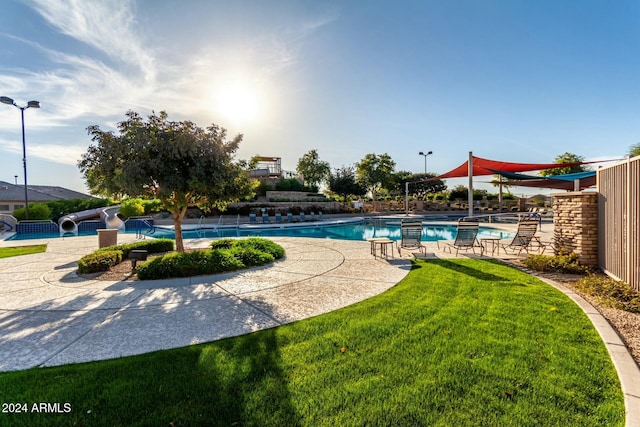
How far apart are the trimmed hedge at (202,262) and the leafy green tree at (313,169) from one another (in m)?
38.9

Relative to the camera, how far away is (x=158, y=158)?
695cm

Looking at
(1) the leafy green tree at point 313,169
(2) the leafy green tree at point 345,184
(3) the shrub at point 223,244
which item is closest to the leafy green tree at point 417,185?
(2) the leafy green tree at point 345,184

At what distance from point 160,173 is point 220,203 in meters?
2.32

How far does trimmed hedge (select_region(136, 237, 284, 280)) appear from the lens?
258 inches

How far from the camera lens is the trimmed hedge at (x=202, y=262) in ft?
21.5

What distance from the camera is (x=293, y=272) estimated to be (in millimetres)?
7121

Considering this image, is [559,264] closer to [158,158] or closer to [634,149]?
[158,158]

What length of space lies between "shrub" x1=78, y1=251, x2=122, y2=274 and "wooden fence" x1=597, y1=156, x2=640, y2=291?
10.8 meters

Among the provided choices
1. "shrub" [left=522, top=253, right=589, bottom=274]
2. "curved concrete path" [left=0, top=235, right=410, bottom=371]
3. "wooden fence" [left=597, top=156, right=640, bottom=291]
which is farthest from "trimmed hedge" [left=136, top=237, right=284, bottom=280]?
"wooden fence" [left=597, top=156, right=640, bottom=291]

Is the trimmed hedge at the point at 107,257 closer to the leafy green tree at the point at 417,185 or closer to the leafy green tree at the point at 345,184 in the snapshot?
the leafy green tree at the point at 345,184

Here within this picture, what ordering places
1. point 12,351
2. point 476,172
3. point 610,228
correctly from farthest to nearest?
1. point 476,172
2. point 610,228
3. point 12,351

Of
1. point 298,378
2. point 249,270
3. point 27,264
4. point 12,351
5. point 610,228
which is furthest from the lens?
point 27,264

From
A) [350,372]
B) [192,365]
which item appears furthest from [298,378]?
[192,365]

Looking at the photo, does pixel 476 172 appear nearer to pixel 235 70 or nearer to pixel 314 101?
pixel 314 101
